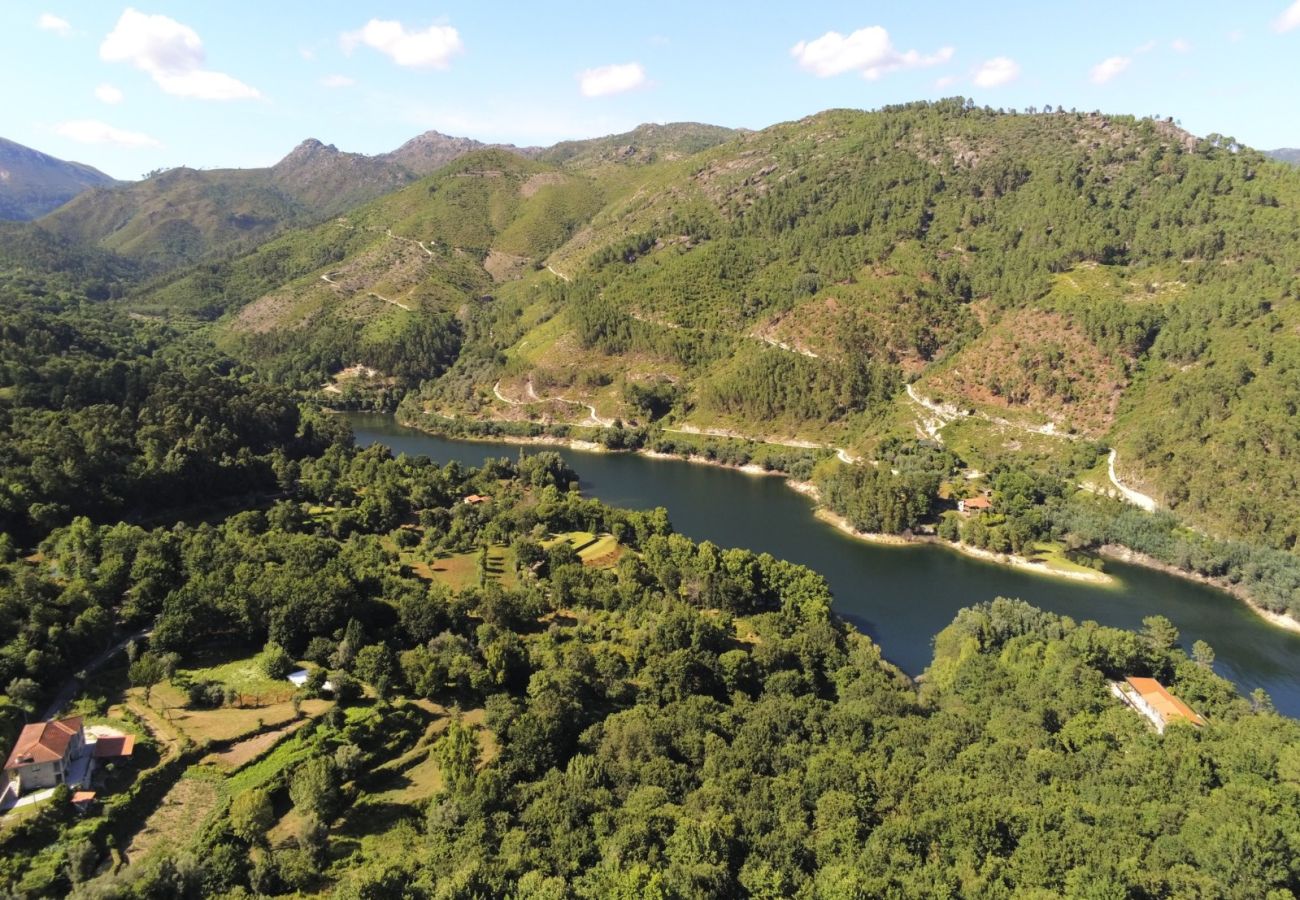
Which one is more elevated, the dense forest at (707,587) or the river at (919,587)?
the dense forest at (707,587)

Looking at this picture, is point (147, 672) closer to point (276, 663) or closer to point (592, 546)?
point (276, 663)

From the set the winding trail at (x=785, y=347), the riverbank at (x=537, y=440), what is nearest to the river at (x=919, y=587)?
the riverbank at (x=537, y=440)

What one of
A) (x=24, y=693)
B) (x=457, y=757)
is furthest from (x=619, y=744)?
(x=24, y=693)

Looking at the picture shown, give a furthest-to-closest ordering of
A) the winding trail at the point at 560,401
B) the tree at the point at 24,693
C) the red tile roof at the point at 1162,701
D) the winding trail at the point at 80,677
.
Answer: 1. the winding trail at the point at 560,401
2. the red tile roof at the point at 1162,701
3. the winding trail at the point at 80,677
4. the tree at the point at 24,693

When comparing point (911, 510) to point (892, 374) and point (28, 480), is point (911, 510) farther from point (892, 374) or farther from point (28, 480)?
point (28, 480)

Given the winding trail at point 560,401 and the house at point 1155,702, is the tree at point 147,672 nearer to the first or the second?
the house at point 1155,702
